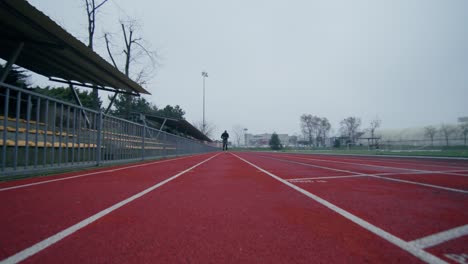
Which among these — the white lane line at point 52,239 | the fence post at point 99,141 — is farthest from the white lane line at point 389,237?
the fence post at point 99,141

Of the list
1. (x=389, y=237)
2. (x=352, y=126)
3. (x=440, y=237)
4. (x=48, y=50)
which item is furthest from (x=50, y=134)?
(x=352, y=126)

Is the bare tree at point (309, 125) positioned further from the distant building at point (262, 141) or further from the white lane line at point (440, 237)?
the white lane line at point (440, 237)

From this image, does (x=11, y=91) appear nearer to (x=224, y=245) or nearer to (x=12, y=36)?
(x=12, y=36)

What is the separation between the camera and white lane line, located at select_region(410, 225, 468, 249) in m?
1.76

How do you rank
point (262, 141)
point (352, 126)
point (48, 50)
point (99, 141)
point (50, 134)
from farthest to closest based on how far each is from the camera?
1. point (262, 141)
2. point (352, 126)
3. point (99, 141)
4. point (48, 50)
5. point (50, 134)

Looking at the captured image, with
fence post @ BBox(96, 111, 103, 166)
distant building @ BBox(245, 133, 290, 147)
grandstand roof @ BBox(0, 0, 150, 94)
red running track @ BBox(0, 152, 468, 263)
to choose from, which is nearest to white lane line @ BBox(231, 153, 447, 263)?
red running track @ BBox(0, 152, 468, 263)

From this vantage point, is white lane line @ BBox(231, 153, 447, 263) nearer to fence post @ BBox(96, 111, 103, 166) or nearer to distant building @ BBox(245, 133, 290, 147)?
fence post @ BBox(96, 111, 103, 166)

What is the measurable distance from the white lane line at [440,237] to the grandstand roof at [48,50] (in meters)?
7.92

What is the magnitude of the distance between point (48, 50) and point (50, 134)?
11.2 feet

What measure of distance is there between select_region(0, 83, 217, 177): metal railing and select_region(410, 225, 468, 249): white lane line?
22.2 ft

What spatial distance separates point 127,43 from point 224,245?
84.0 ft

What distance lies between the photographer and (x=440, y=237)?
74.5 inches

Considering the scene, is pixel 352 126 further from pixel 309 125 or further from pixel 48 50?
pixel 48 50

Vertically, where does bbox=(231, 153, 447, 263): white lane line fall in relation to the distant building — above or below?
below
